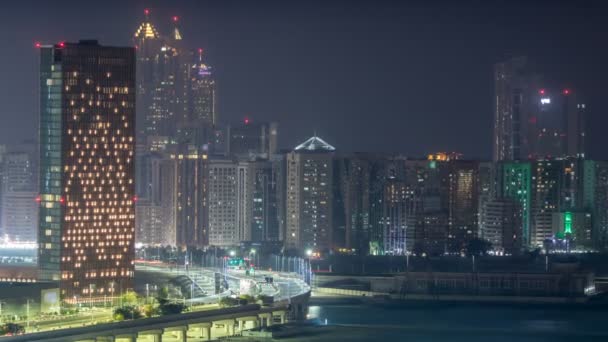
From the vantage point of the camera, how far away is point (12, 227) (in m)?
83.1

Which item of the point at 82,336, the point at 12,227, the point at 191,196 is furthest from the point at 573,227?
the point at 82,336

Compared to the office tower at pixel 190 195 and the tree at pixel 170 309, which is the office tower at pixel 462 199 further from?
the tree at pixel 170 309

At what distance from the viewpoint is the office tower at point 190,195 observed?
76.9 metres

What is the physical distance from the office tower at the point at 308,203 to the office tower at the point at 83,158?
1206 inches

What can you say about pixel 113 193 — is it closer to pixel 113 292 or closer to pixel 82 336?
pixel 113 292

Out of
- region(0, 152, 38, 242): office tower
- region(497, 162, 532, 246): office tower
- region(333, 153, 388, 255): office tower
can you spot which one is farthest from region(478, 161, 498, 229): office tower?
region(0, 152, 38, 242): office tower

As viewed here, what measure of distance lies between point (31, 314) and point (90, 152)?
Result: 18.5 ft

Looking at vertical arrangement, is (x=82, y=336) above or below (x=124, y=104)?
below

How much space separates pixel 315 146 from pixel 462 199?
659 cm

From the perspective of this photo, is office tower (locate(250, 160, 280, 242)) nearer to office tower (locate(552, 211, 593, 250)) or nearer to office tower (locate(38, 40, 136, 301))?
office tower (locate(552, 211, 593, 250))

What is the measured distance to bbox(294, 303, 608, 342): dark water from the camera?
4781 centimetres

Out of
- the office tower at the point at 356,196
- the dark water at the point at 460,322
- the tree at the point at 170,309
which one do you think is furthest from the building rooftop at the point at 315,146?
the tree at the point at 170,309

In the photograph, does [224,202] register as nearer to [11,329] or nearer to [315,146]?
[315,146]

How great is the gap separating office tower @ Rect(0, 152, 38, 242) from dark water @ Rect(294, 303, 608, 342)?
27.2 meters
